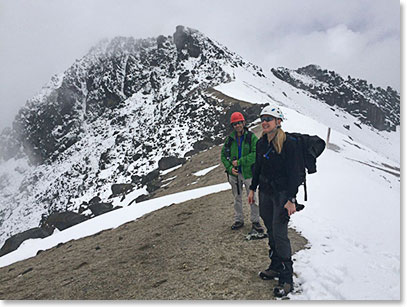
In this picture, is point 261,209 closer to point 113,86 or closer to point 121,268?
point 121,268

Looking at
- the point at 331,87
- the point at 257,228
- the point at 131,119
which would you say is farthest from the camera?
the point at 331,87

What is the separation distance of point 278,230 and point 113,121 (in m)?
96.0

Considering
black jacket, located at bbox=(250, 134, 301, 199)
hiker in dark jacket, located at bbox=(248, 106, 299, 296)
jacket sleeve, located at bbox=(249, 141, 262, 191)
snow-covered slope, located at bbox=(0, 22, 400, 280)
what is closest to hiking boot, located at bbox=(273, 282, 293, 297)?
hiker in dark jacket, located at bbox=(248, 106, 299, 296)

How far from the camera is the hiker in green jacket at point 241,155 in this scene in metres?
5.76

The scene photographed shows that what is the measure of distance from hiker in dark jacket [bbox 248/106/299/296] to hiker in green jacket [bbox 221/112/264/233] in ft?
4.81

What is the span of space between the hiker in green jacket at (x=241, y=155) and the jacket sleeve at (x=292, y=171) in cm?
190

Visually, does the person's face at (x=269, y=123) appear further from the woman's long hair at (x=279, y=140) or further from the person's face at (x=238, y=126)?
the person's face at (x=238, y=126)

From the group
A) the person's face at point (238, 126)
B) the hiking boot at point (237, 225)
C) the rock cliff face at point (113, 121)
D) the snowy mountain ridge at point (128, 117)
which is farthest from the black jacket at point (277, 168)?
the rock cliff face at point (113, 121)

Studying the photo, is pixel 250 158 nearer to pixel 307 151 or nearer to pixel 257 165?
pixel 257 165

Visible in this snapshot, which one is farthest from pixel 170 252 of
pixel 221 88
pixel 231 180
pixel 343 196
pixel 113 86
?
pixel 113 86

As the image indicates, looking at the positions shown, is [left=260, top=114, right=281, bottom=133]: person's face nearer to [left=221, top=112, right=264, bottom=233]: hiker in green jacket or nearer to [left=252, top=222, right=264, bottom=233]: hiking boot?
[left=221, top=112, right=264, bottom=233]: hiker in green jacket

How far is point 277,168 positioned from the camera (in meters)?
3.95

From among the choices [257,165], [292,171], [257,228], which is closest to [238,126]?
[257,165]

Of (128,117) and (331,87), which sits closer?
(128,117)
